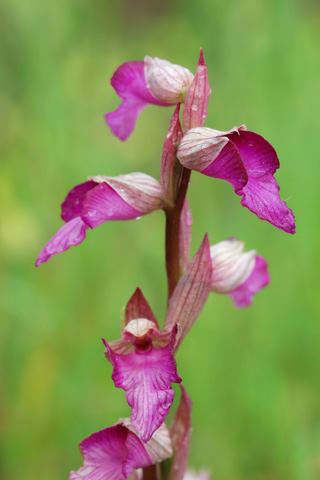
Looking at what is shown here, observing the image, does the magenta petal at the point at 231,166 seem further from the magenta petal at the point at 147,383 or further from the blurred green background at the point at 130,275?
the blurred green background at the point at 130,275

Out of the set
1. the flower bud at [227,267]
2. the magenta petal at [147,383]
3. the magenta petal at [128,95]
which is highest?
the magenta petal at [128,95]

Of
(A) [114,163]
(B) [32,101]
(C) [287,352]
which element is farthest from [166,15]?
(C) [287,352]

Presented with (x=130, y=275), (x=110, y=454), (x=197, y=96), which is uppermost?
(x=130, y=275)

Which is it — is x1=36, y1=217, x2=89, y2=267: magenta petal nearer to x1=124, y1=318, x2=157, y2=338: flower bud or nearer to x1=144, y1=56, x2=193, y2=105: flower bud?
x1=124, y1=318, x2=157, y2=338: flower bud

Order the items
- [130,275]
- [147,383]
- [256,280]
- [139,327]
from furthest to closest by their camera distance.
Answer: [130,275] < [256,280] < [139,327] < [147,383]

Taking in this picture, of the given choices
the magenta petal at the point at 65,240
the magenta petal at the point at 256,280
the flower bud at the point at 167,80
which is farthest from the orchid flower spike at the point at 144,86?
the magenta petal at the point at 256,280

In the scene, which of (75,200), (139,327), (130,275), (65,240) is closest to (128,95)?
(75,200)

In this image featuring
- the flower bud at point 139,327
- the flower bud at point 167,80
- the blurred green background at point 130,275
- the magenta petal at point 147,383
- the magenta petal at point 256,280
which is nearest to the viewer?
the magenta petal at point 147,383

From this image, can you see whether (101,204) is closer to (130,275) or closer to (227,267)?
(227,267)
